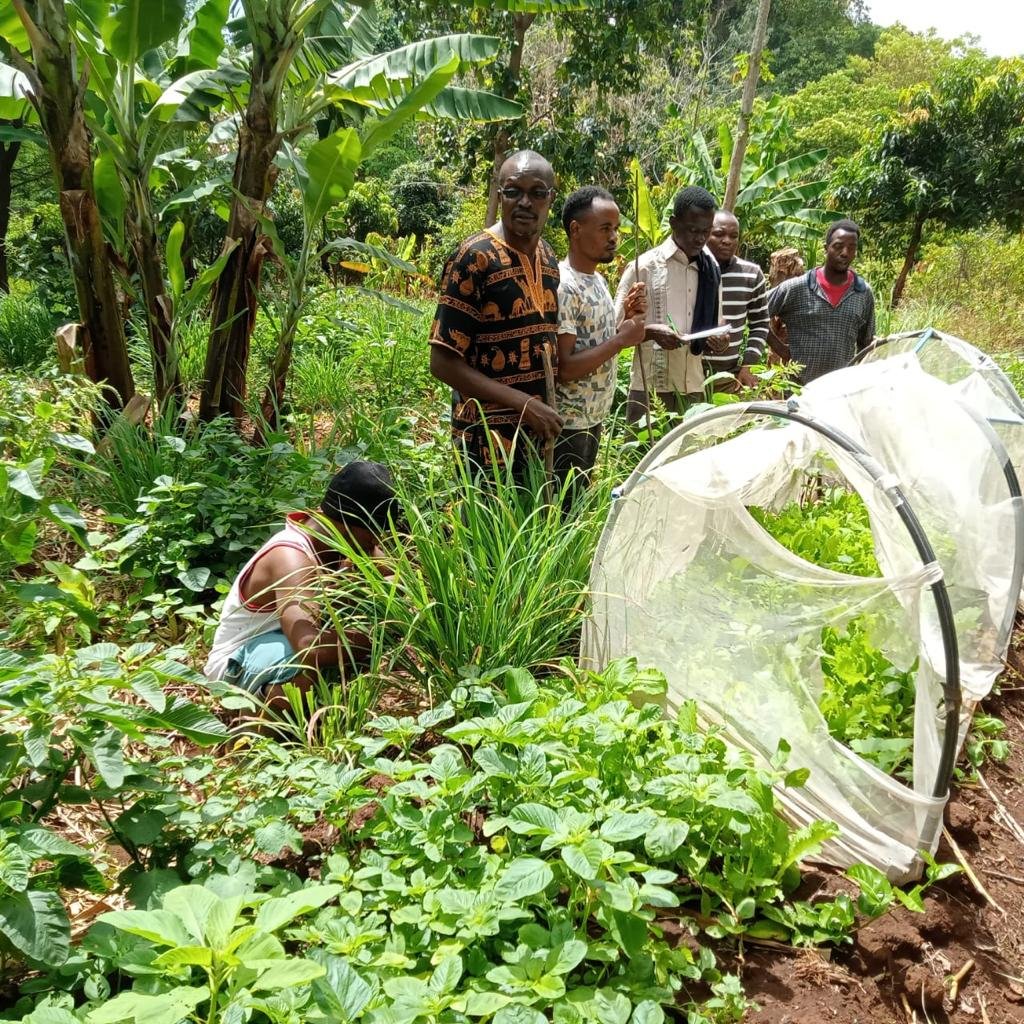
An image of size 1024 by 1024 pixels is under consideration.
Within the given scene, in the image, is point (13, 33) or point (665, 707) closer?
point (665, 707)

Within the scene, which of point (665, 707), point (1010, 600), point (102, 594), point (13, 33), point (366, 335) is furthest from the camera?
point (366, 335)

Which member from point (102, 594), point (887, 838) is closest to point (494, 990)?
point (887, 838)

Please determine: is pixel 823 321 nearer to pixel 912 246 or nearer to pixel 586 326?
pixel 586 326

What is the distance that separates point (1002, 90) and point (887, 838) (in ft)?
45.5

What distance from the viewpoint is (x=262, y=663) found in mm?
2461

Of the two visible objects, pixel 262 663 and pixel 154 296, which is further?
pixel 154 296

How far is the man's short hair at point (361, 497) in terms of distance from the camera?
8.09ft

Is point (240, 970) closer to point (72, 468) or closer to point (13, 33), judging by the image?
point (72, 468)

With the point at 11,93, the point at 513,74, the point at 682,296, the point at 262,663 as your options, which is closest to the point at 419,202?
the point at 513,74

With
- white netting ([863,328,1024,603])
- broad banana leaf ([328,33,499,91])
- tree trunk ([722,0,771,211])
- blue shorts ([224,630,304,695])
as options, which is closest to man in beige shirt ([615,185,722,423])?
white netting ([863,328,1024,603])

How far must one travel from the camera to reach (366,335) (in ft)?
24.4

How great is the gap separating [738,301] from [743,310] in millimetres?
61

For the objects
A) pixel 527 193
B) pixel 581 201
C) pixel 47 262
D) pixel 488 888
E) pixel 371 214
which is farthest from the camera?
pixel 371 214

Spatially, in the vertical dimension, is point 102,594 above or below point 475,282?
below
